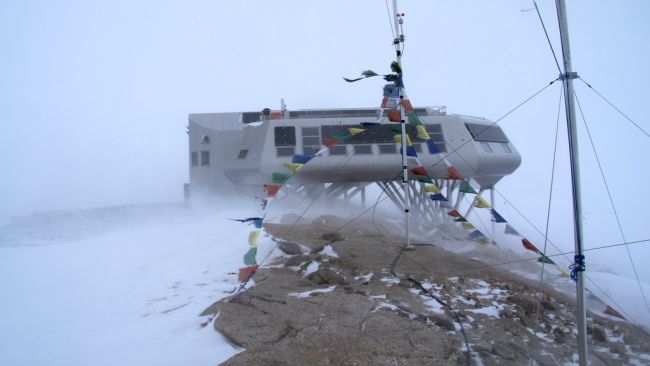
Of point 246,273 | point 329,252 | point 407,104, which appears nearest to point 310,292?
point 246,273

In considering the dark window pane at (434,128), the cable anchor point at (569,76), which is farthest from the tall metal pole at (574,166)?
the dark window pane at (434,128)

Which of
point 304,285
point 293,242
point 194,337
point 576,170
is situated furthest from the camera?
point 293,242

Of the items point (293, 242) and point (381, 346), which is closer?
point (381, 346)

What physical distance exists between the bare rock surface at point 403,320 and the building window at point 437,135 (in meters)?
8.63

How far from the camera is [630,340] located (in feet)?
21.5

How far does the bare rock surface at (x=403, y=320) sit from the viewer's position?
5.50m

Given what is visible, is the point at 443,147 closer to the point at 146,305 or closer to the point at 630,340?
the point at 630,340

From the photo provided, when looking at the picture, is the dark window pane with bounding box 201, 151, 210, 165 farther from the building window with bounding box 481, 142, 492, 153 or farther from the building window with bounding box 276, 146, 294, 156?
the building window with bounding box 481, 142, 492, 153

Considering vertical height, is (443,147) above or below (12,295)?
above

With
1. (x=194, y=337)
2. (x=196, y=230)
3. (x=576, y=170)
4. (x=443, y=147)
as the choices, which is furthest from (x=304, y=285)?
(x=443, y=147)

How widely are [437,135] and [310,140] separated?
5703 millimetres

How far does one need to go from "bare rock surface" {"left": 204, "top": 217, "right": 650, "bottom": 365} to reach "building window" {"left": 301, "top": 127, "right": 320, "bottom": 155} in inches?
313

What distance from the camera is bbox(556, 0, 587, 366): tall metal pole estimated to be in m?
5.01

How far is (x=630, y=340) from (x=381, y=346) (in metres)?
4.38
